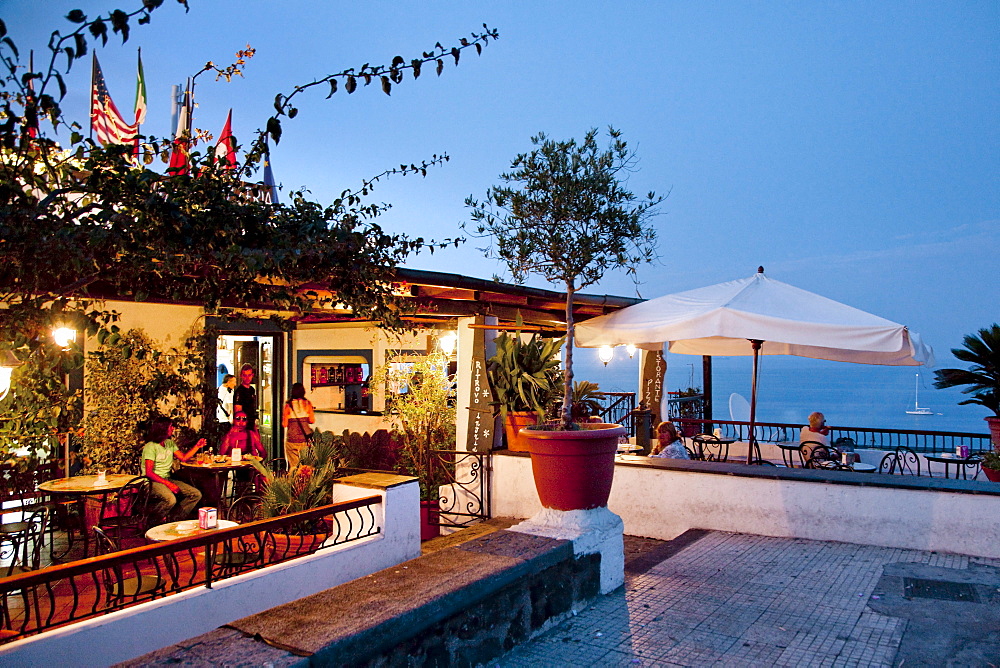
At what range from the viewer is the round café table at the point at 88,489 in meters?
6.10

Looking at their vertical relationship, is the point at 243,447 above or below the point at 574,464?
below

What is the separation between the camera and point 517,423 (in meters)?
7.63

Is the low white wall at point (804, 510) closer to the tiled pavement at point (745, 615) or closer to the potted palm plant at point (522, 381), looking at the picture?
the tiled pavement at point (745, 615)

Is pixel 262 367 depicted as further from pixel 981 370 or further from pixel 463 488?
pixel 981 370

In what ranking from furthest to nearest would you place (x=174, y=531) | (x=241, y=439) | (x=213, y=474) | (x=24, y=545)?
1. (x=241, y=439)
2. (x=213, y=474)
3. (x=174, y=531)
4. (x=24, y=545)

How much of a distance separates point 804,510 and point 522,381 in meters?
3.25

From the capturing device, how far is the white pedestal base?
4.11 metres

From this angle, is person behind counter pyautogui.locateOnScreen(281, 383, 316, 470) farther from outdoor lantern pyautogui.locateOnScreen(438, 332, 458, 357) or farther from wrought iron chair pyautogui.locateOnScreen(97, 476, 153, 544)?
wrought iron chair pyautogui.locateOnScreen(97, 476, 153, 544)

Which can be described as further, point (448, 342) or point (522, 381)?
point (448, 342)

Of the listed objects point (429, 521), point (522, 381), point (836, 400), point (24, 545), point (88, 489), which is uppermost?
point (522, 381)

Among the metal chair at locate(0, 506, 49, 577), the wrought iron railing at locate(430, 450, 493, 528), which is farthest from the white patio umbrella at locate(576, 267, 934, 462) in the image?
the metal chair at locate(0, 506, 49, 577)

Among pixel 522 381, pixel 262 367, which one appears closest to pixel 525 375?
pixel 522 381

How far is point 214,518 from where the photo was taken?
473cm

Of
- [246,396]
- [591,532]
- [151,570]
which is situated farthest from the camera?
[246,396]
